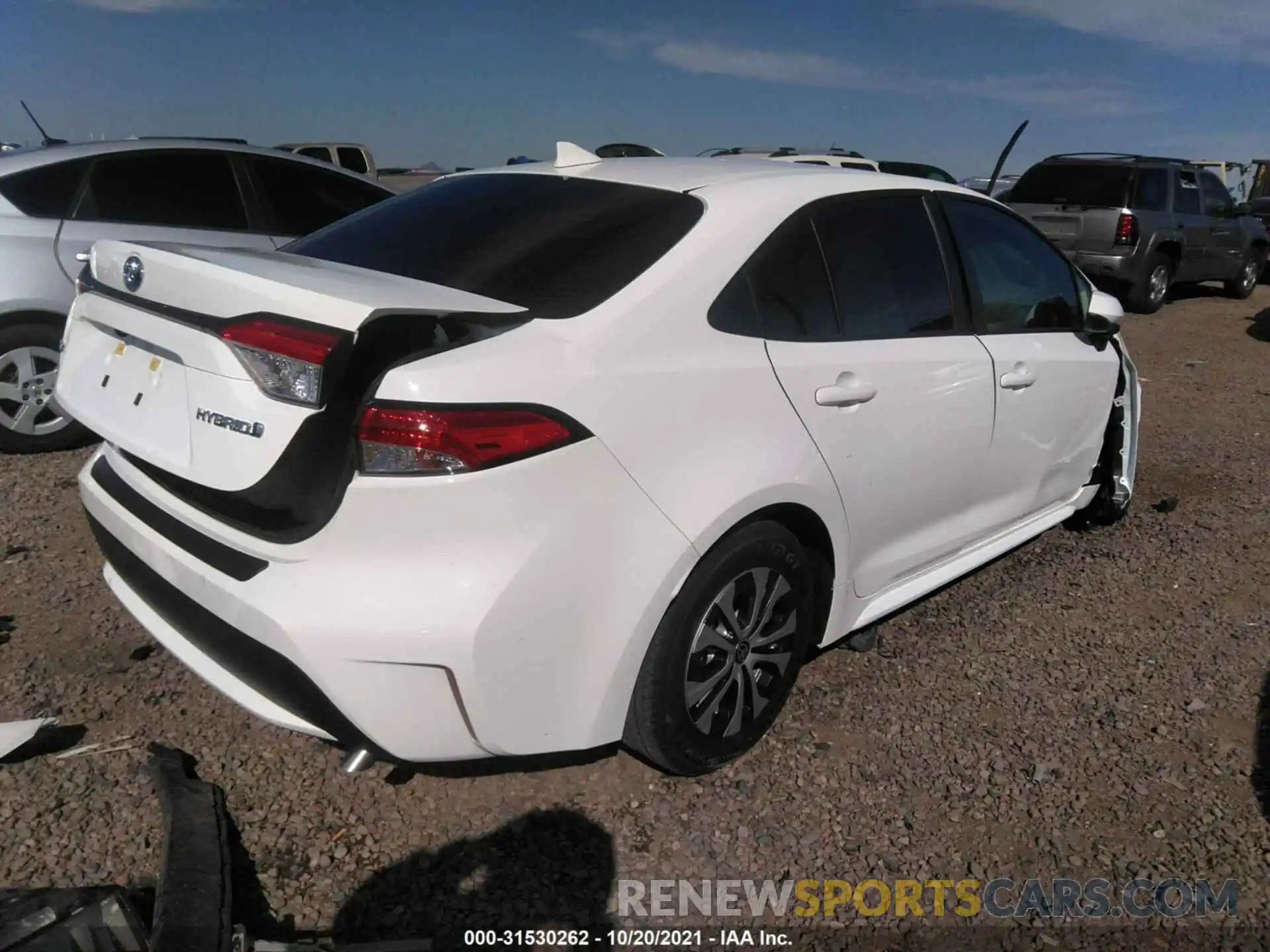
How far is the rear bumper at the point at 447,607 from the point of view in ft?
6.48

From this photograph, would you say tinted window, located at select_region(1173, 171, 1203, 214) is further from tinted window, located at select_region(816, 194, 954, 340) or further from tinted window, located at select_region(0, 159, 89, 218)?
tinted window, located at select_region(0, 159, 89, 218)

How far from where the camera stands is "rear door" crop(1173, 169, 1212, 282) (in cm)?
1180

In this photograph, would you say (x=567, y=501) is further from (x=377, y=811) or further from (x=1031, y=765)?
(x=1031, y=765)

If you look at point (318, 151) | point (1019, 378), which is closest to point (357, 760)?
point (1019, 378)

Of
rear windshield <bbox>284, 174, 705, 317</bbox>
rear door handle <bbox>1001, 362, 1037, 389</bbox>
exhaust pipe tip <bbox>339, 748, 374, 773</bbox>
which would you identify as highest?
rear windshield <bbox>284, 174, 705, 317</bbox>

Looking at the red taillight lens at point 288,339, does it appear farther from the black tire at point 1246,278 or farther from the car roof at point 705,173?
the black tire at point 1246,278

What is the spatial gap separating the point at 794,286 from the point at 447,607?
1.34 metres

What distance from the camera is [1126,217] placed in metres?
10.9

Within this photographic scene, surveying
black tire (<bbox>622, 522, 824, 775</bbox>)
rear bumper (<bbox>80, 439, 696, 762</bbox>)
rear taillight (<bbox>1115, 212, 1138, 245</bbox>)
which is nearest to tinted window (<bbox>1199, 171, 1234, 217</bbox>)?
rear taillight (<bbox>1115, 212, 1138, 245</bbox>)

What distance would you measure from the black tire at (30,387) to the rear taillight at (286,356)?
11.7 ft

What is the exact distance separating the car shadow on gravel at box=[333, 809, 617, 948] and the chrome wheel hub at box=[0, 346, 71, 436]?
381 cm

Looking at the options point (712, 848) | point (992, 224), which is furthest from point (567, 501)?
point (992, 224)

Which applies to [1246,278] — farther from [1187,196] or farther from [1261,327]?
[1261,327]

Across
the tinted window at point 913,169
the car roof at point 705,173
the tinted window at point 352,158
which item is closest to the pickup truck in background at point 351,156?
the tinted window at point 352,158
